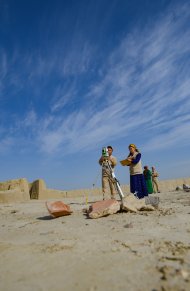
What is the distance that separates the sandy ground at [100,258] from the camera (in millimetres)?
2080

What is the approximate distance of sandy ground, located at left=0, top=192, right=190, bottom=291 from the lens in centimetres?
208

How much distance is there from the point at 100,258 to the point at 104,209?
2.57 metres

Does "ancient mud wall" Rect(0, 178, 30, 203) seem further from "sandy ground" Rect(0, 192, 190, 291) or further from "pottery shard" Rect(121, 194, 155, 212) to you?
"sandy ground" Rect(0, 192, 190, 291)

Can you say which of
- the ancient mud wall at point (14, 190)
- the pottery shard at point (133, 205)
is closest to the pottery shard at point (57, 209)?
the pottery shard at point (133, 205)

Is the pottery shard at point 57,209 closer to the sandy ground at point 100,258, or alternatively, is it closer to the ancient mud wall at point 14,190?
the sandy ground at point 100,258

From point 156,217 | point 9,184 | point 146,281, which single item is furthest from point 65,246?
point 9,184

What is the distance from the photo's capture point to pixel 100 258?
8.63ft

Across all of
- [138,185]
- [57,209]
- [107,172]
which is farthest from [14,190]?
[57,209]

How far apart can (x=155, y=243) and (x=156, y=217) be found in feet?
6.18

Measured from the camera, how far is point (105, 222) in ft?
15.3

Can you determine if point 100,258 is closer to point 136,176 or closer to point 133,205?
point 133,205

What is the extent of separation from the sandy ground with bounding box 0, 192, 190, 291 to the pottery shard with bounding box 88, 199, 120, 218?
30.7 inches

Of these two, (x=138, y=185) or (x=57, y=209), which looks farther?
(x=138, y=185)

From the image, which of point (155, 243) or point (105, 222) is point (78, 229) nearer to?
point (105, 222)
